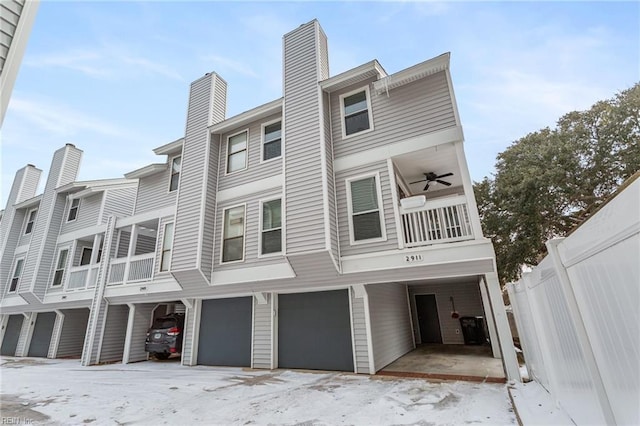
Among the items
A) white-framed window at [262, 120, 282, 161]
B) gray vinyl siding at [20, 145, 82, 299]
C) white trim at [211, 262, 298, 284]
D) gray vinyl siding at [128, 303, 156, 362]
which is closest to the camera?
white trim at [211, 262, 298, 284]

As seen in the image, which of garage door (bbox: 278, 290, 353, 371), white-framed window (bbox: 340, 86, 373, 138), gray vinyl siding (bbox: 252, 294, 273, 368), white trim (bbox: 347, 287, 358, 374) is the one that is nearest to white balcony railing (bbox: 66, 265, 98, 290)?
gray vinyl siding (bbox: 252, 294, 273, 368)

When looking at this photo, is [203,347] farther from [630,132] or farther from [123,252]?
[630,132]

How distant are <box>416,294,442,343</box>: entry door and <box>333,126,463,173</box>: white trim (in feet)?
24.7

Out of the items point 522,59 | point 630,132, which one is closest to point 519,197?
point 630,132

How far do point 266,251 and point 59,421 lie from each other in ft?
15.9

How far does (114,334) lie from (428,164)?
12.8 metres

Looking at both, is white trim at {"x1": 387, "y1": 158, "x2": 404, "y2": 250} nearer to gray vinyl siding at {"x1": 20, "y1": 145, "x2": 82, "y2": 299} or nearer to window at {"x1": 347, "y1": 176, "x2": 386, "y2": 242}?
window at {"x1": 347, "y1": 176, "x2": 386, "y2": 242}

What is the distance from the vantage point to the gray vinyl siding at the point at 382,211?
21.7ft

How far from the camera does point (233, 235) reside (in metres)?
8.66

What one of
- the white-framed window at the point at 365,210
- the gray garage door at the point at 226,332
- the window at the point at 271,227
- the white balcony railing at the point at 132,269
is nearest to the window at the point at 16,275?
the white balcony railing at the point at 132,269

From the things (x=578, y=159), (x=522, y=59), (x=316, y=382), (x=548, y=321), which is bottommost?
(x=316, y=382)

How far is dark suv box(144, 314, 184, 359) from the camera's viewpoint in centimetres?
997

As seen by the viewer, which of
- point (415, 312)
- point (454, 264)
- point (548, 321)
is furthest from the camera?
point (415, 312)

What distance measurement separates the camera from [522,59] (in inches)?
321
